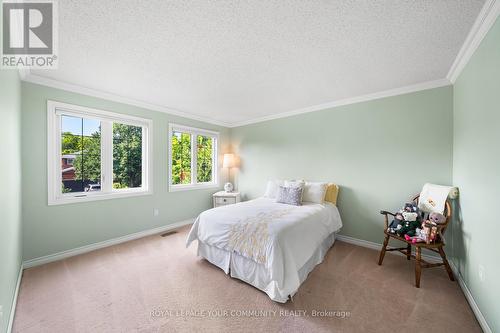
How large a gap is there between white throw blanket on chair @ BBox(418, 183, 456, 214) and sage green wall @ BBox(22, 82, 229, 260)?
4016 millimetres

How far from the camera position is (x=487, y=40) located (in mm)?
1564

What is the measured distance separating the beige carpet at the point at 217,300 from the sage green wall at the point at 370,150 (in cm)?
87

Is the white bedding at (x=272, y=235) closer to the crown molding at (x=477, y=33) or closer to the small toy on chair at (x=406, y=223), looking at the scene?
the small toy on chair at (x=406, y=223)

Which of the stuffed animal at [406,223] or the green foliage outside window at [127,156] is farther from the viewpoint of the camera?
the green foliage outside window at [127,156]

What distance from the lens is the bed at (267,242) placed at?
5.99 ft

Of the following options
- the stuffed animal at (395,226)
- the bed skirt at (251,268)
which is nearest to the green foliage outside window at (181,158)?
Answer: the bed skirt at (251,268)

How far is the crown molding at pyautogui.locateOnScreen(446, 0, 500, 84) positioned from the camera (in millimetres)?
1396

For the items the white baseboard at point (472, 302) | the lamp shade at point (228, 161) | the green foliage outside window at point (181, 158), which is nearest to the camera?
the white baseboard at point (472, 302)

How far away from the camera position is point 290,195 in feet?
10.3

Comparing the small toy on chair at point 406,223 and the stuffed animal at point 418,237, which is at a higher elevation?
the small toy on chair at point 406,223

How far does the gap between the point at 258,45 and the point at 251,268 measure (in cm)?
224

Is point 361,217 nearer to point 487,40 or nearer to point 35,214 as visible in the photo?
point 487,40

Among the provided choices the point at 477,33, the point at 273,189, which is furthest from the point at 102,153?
the point at 477,33

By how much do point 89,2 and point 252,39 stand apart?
3.97ft
